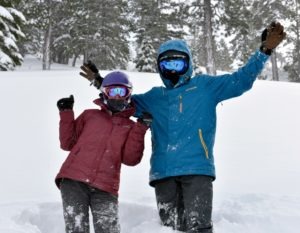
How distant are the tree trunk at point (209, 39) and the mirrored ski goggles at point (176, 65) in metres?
17.6

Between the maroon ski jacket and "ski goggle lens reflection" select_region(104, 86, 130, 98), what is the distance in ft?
0.44

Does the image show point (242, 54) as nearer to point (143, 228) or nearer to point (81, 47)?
point (81, 47)

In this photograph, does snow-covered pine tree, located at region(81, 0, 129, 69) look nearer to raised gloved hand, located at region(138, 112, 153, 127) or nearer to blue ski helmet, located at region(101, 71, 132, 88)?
blue ski helmet, located at region(101, 71, 132, 88)

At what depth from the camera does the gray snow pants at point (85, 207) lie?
396cm

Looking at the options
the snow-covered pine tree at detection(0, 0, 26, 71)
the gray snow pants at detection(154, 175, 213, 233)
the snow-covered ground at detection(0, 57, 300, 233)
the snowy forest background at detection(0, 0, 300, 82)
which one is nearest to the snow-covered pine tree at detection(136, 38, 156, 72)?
the snowy forest background at detection(0, 0, 300, 82)

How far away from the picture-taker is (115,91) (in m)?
4.39

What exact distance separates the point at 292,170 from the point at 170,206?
10.5ft

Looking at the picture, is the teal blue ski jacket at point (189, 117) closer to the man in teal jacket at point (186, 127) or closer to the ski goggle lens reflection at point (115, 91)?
the man in teal jacket at point (186, 127)

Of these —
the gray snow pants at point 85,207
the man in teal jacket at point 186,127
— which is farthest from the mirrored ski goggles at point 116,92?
A: the gray snow pants at point 85,207

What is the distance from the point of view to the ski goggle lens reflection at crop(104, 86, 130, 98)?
4.38 meters

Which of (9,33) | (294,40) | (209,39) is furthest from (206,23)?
(294,40)

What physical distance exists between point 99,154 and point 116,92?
0.69m

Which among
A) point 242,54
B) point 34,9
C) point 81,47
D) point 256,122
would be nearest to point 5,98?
point 256,122

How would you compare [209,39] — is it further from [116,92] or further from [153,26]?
[116,92]
